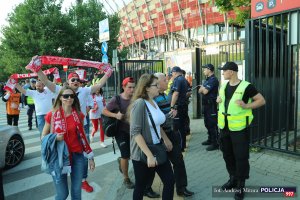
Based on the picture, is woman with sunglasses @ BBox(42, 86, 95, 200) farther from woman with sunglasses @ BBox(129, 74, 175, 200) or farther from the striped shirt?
the striped shirt

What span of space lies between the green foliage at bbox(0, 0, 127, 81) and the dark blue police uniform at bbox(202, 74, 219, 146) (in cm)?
2007

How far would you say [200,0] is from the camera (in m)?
43.0

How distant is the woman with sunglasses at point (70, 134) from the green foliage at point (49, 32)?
71.9 ft

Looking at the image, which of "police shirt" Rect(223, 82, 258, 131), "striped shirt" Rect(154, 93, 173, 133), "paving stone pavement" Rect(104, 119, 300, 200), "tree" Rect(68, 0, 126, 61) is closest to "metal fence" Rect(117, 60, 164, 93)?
"paving stone pavement" Rect(104, 119, 300, 200)

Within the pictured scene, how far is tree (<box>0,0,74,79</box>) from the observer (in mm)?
24281

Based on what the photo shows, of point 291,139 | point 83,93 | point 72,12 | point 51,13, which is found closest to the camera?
point 83,93

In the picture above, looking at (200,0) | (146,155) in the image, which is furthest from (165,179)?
(200,0)

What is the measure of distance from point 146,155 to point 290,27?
411cm

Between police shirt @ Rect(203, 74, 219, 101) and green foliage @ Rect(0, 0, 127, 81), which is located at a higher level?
green foliage @ Rect(0, 0, 127, 81)

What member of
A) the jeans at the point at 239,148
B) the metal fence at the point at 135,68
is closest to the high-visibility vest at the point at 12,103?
the metal fence at the point at 135,68

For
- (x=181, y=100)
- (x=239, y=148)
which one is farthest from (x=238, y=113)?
(x=181, y=100)

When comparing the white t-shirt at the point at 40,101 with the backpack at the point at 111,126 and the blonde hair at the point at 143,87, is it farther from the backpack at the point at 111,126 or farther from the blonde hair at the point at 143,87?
the blonde hair at the point at 143,87

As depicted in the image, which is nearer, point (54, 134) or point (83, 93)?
point (54, 134)

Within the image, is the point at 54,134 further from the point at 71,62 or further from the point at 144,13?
the point at 144,13
